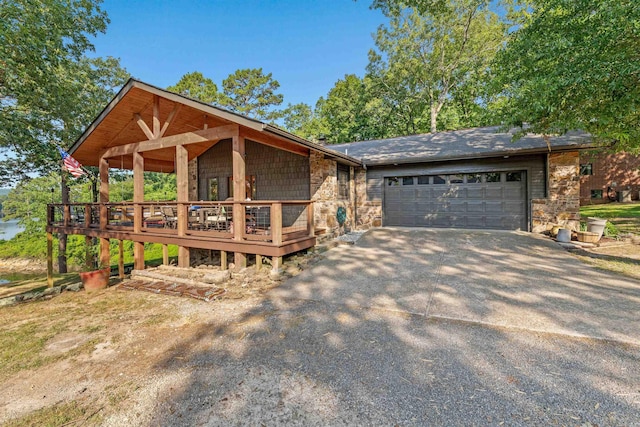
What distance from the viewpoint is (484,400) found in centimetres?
224

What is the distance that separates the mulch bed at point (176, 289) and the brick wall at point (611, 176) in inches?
852

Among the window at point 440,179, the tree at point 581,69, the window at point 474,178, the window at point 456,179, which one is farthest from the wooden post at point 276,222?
the window at point 474,178

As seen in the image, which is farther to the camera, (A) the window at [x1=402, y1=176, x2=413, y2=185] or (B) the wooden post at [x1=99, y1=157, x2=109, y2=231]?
(A) the window at [x1=402, y1=176, x2=413, y2=185]

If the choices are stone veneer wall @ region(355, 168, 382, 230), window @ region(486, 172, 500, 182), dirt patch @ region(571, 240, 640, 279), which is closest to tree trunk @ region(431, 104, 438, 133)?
window @ region(486, 172, 500, 182)

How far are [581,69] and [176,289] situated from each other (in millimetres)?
9034

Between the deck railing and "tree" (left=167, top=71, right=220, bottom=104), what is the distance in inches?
781

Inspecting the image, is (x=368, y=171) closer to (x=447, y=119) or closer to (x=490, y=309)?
(x=490, y=309)

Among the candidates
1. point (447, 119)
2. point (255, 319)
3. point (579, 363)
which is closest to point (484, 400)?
point (579, 363)

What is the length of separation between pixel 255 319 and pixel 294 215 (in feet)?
19.7

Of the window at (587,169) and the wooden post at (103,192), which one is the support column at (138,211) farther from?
the window at (587,169)

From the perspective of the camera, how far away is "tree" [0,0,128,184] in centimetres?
855

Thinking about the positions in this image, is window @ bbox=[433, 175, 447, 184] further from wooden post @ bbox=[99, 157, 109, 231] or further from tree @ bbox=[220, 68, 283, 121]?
tree @ bbox=[220, 68, 283, 121]

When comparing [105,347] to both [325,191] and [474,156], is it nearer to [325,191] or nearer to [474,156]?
[325,191]

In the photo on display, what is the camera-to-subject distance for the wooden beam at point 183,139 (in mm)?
6430
